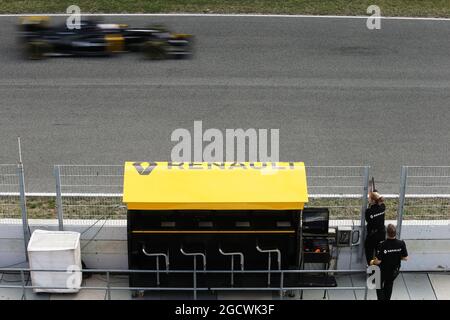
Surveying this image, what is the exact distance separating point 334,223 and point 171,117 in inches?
189

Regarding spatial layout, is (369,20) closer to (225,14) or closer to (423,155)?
(225,14)

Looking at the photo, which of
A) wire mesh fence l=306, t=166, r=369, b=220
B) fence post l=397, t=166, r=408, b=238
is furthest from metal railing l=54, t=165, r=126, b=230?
fence post l=397, t=166, r=408, b=238

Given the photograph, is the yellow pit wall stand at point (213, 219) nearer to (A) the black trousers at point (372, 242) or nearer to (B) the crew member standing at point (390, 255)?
(A) the black trousers at point (372, 242)

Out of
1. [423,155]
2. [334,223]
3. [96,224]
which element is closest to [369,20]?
[423,155]

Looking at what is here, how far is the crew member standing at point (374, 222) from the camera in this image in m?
12.2

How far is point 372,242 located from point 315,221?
881 millimetres

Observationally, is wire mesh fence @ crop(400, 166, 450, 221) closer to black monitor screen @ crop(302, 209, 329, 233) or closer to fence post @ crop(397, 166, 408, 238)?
fence post @ crop(397, 166, 408, 238)

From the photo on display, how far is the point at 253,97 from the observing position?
1711 centimetres

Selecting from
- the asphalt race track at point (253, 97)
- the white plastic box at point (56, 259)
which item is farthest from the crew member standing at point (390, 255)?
the white plastic box at point (56, 259)

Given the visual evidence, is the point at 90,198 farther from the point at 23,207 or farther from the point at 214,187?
the point at 214,187

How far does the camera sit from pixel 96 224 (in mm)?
12594

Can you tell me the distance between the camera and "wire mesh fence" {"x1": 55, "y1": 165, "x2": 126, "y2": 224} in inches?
504

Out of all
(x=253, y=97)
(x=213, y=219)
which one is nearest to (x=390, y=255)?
(x=213, y=219)
